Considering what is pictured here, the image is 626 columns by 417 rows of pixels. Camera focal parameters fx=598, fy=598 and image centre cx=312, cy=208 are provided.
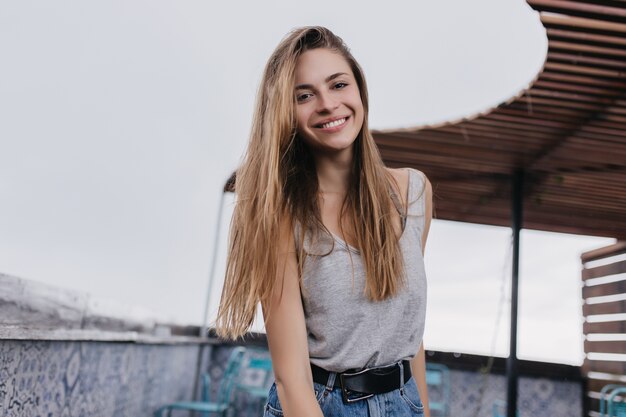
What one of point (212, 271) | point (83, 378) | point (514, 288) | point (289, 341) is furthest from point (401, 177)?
point (212, 271)

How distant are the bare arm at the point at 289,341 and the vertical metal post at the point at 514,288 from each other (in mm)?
3694

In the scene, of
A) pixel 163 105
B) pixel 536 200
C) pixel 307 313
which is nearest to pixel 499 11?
pixel 536 200

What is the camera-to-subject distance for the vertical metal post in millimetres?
4543

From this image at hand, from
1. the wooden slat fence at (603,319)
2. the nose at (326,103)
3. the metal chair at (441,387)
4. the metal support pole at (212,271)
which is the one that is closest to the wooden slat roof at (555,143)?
the wooden slat fence at (603,319)

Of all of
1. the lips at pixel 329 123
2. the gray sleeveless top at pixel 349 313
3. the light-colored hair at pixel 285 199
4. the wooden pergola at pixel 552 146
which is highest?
the wooden pergola at pixel 552 146

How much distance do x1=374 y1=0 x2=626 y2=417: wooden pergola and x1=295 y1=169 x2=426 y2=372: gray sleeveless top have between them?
1.43 meters

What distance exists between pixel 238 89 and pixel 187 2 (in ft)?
3.99

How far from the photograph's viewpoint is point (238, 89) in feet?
19.4

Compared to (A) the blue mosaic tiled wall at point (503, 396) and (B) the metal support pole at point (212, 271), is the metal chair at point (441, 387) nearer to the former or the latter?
(A) the blue mosaic tiled wall at point (503, 396)

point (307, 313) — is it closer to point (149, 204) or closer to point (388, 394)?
point (388, 394)

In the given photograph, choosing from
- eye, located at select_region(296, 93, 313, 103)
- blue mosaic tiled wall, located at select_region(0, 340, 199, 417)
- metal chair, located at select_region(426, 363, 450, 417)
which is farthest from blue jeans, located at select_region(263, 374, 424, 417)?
metal chair, located at select_region(426, 363, 450, 417)

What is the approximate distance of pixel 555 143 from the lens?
3.89m

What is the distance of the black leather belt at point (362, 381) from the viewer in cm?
125

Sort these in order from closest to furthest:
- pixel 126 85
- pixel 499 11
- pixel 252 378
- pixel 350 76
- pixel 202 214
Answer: pixel 350 76
pixel 126 85
pixel 202 214
pixel 252 378
pixel 499 11
